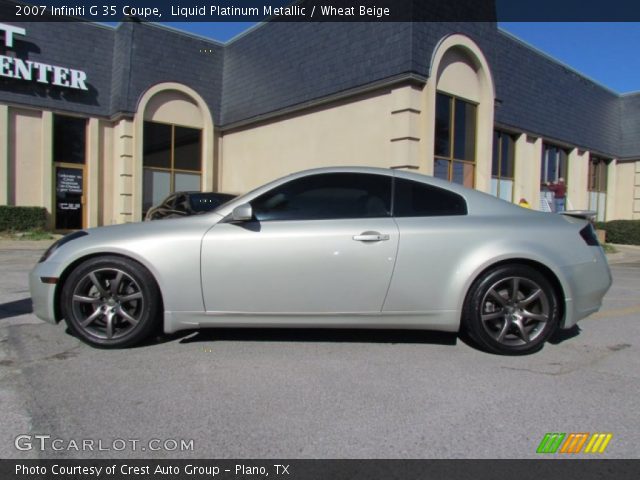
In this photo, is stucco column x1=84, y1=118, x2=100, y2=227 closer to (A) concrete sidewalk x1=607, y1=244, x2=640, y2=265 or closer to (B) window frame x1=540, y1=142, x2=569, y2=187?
(B) window frame x1=540, y1=142, x2=569, y2=187

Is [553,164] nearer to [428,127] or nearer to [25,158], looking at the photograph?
[428,127]

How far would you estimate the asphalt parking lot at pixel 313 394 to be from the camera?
102 inches

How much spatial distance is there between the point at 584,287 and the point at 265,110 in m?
12.9

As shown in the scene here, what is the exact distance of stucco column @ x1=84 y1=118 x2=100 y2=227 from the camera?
16438 millimetres

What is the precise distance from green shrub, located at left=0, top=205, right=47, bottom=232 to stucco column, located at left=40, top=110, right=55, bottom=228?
438mm

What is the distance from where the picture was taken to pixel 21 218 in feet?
48.6

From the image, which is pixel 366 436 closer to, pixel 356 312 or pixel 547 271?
pixel 356 312

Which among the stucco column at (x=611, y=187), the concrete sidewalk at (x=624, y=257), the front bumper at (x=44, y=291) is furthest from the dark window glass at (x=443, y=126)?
the stucco column at (x=611, y=187)

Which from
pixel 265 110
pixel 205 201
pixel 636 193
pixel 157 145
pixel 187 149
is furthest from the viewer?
pixel 636 193

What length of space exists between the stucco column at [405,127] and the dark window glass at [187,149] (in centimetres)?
854

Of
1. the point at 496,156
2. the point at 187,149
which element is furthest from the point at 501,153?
the point at 187,149

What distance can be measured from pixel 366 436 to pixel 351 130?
35.4 ft

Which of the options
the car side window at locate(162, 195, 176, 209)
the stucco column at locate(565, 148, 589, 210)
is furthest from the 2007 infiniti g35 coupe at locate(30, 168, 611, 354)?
the stucco column at locate(565, 148, 589, 210)

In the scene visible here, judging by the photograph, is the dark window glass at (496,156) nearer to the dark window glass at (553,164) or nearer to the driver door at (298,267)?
the dark window glass at (553,164)
